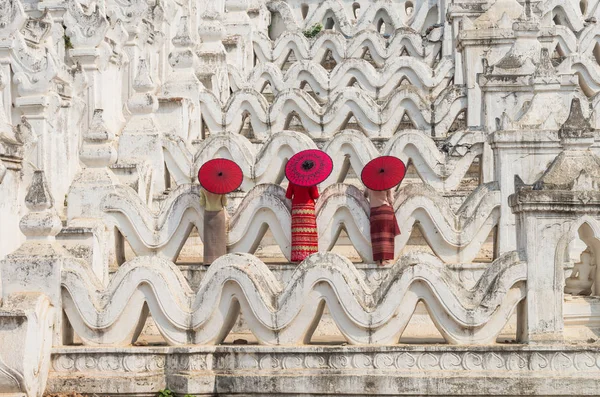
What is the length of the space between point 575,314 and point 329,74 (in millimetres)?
10029

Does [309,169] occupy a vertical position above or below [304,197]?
above

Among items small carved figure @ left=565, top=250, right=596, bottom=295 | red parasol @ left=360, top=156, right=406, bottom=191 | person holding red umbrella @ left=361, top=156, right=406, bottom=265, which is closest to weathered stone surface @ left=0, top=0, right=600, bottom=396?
small carved figure @ left=565, top=250, right=596, bottom=295

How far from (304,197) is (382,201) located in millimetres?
894

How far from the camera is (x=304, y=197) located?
15.4 m

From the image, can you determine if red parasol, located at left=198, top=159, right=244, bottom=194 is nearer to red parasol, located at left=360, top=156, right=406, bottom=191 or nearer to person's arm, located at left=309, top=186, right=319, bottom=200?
person's arm, located at left=309, top=186, right=319, bottom=200

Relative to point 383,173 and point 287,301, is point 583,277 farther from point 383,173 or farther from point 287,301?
point 287,301

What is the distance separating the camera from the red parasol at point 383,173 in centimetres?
1528

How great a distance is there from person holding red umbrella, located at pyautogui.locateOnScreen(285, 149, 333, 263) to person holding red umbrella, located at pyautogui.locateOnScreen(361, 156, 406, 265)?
516 millimetres

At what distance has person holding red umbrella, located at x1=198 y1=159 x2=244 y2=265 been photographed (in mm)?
15352

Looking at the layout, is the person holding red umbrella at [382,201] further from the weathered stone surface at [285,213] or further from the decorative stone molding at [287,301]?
the decorative stone molding at [287,301]

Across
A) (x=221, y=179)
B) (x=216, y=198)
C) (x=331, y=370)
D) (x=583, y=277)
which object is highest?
(x=221, y=179)

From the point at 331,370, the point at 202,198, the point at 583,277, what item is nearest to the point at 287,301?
the point at 331,370

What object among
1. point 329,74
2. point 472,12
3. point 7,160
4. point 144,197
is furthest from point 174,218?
point 472,12

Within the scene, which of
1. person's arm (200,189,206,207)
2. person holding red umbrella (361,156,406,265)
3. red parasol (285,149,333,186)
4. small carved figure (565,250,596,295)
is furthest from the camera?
person's arm (200,189,206,207)
